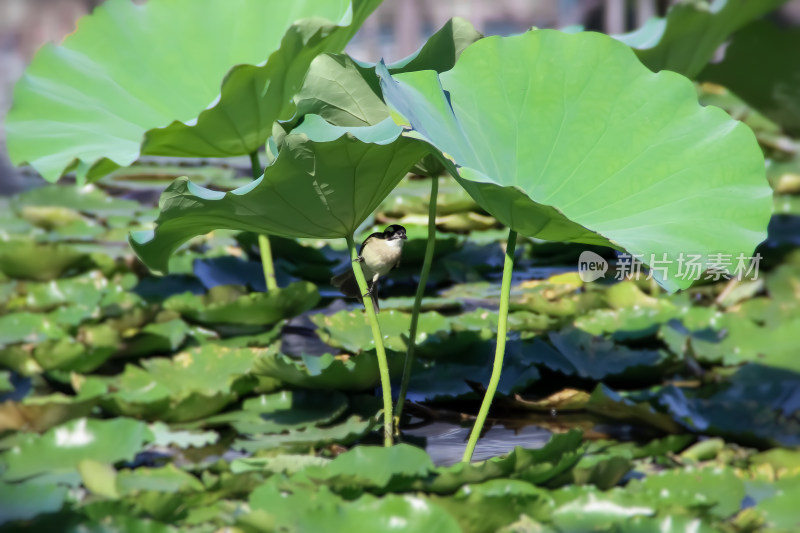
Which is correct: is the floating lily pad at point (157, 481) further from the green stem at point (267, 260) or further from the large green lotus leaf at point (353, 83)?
the green stem at point (267, 260)

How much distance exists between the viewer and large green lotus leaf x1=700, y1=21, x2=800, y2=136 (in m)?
2.41

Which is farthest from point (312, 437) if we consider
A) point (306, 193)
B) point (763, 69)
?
point (763, 69)

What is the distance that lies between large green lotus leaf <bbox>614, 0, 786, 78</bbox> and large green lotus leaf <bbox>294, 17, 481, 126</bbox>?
0.64 metres

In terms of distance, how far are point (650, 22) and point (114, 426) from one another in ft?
5.23

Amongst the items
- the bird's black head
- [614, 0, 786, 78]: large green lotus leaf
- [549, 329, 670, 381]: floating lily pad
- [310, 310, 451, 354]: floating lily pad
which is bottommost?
[549, 329, 670, 381]: floating lily pad

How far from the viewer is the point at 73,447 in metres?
1.20

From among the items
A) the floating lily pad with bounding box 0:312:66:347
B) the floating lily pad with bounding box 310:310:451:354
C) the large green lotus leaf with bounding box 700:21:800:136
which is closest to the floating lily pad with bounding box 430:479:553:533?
the floating lily pad with bounding box 310:310:451:354

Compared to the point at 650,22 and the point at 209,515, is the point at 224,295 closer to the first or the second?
the point at 209,515

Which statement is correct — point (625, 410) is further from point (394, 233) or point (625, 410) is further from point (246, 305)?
point (246, 305)

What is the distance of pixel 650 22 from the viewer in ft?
6.77

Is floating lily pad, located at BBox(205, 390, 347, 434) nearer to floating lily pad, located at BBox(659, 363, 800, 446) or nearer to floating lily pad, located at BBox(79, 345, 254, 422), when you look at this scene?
floating lily pad, located at BBox(79, 345, 254, 422)

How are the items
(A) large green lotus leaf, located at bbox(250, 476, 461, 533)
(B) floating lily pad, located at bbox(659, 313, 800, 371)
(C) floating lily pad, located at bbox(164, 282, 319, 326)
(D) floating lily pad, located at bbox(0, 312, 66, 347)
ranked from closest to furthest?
(A) large green lotus leaf, located at bbox(250, 476, 461, 533), (B) floating lily pad, located at bbox(659, 313, 800, 371), (C) floating lily pad, located at bbox(164, 282, 319, 326), (D) floating lily pad, located at bbox(0, 312, 66, 347)

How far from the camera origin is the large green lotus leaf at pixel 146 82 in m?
1.62

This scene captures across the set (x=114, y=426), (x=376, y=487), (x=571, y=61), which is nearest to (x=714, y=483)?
(x=376, y=487)
